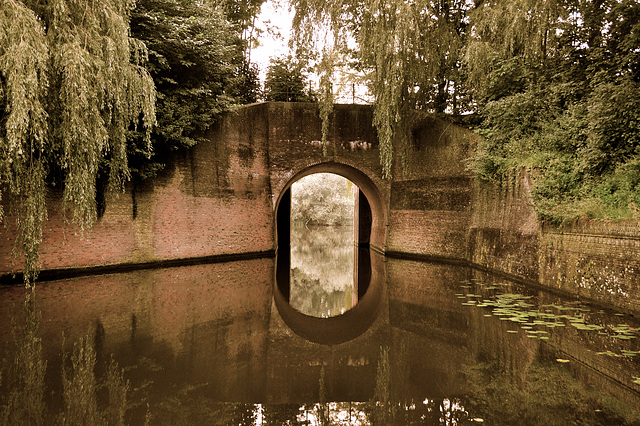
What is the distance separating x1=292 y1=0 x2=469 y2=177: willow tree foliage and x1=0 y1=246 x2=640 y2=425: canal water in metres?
6.23

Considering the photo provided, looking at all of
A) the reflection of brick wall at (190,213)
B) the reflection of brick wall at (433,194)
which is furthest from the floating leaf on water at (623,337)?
the reflection of brick wall at (190,213)

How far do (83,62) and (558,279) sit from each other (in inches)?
358

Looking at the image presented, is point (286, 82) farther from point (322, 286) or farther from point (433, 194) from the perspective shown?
point (322, 286)

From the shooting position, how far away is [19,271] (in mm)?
9008

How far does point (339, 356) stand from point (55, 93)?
5.60m

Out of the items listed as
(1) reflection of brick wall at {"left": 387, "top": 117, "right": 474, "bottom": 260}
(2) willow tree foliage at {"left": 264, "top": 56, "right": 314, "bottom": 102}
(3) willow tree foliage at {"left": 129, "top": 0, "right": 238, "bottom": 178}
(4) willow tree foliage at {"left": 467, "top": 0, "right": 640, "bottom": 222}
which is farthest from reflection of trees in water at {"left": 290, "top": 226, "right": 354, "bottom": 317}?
(2) willow tree foliage at {"left": 264, "top": 56, "right": 314, "bottom": 102}

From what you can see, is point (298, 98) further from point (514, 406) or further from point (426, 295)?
point (514, 406)

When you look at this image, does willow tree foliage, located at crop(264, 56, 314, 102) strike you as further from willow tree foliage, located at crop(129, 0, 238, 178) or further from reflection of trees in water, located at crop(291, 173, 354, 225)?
reflection of trees in water, located at crop(291, 173, 354, 225)

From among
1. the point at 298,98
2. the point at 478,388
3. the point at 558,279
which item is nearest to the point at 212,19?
the point at 298,98

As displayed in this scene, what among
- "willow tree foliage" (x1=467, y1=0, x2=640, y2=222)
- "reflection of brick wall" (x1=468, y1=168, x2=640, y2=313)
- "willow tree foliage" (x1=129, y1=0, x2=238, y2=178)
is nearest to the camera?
"reflection of brick wall" (x1=468, y1=168, x2=640, y2=313)

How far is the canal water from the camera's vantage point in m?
3.50

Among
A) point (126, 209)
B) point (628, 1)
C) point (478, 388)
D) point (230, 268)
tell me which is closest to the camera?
point (478, 388)

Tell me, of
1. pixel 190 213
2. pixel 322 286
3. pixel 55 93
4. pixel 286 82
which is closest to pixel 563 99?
pixel 322 286

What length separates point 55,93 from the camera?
6312mm
